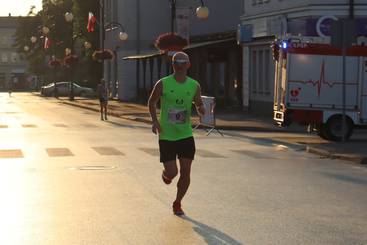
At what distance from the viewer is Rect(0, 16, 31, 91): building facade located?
140375 mm

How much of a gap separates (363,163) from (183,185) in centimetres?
708

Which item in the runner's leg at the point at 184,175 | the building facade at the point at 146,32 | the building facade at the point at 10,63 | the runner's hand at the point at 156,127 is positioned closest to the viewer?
the runner's hand at the point at 156,127

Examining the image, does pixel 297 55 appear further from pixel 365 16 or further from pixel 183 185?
pixel 183 185

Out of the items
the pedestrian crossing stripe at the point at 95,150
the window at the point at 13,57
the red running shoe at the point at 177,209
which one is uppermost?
the window at the point at 13,57

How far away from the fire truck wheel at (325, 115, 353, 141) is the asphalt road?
3150mm

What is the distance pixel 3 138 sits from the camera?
68.1ft

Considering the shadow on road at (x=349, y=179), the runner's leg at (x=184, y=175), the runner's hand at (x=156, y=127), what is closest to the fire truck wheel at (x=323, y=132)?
the shadow on road at (x=349, y=179)

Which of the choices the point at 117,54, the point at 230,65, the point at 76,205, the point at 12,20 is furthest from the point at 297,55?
the point at 12,20

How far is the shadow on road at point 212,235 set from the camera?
6992 millimetres

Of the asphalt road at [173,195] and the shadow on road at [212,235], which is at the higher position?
the shadow on road at [212,235]

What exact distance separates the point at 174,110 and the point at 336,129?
485 inches

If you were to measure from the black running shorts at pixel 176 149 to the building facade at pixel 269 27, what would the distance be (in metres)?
19.7

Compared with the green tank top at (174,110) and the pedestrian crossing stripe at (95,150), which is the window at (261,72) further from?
the green tank top at (174,110)

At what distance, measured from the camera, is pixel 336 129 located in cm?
→ 1988
